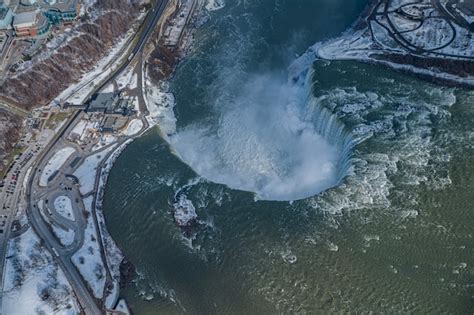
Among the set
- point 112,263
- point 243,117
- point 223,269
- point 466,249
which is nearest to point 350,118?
point 243,117

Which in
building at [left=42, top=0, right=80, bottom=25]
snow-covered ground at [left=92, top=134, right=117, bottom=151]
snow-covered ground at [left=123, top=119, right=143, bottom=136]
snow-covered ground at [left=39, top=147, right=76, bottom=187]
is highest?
building at [left=42, top=0, right=80, bottom=25]

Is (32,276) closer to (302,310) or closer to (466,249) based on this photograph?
(302,310)

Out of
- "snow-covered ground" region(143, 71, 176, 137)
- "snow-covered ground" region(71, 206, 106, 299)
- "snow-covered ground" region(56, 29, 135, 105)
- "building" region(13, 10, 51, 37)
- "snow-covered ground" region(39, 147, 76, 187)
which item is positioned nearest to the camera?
"snow-covered ground" region(71, 206, 106, 299)

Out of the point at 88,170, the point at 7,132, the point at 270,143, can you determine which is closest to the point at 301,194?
the point at 270,143

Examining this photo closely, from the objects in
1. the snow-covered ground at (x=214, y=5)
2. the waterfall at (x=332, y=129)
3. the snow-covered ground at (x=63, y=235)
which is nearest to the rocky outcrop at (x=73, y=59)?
the snow-covered ground at (x=214, y=5)

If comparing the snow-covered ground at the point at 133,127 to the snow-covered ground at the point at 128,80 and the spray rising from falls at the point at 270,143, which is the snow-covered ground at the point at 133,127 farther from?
the snow-covered ground at the point at 128,80

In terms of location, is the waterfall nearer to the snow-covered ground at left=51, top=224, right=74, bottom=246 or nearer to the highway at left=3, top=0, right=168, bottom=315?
the highway at left=3, top=0, right=168, bottom=315

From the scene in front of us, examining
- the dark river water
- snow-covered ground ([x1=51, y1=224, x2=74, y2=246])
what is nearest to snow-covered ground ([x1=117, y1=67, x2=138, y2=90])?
the dark river water
